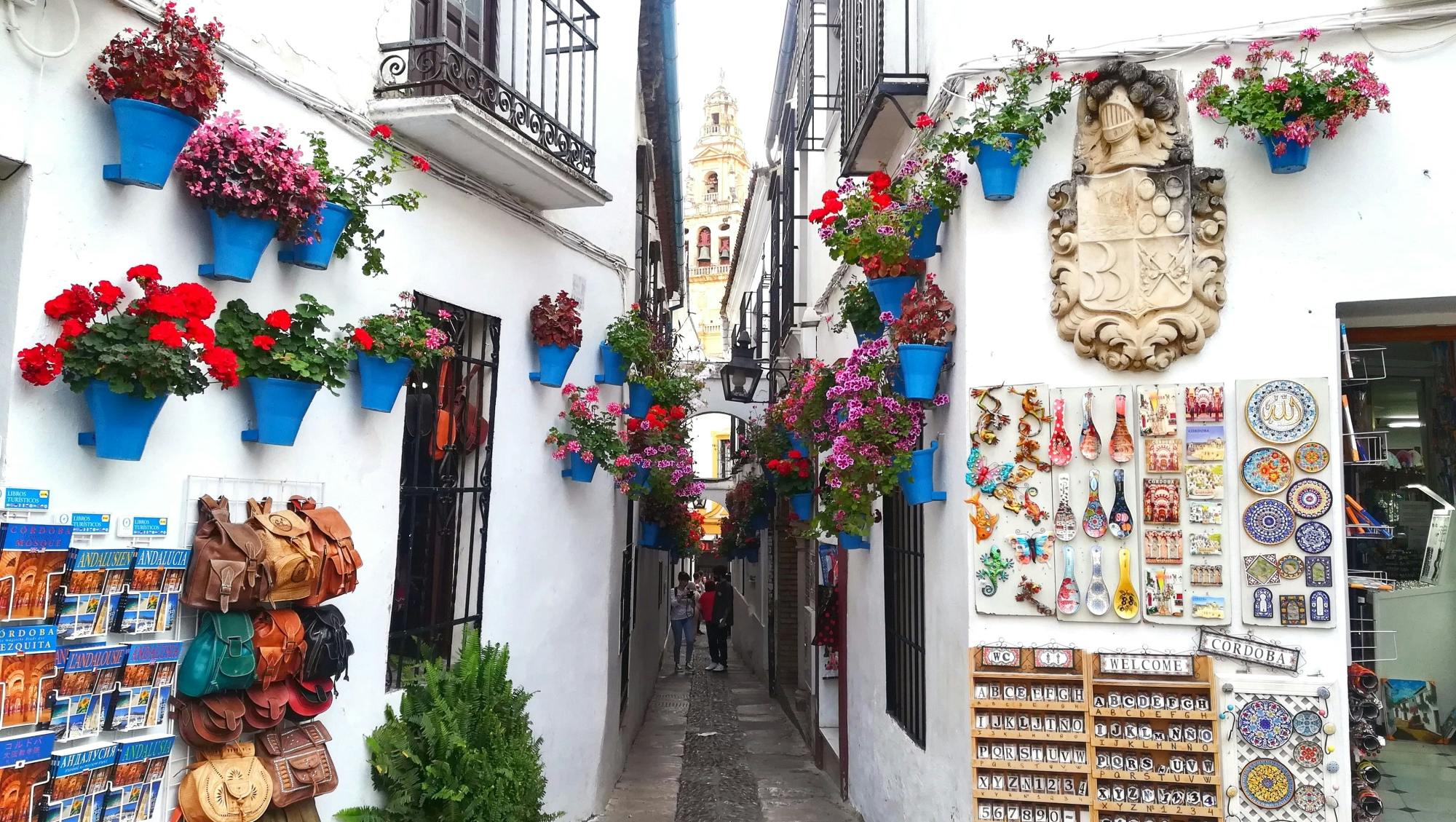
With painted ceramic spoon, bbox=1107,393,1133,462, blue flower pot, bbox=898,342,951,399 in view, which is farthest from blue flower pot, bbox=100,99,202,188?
painted ceramic spoon, bbox=1107,393,1133,462

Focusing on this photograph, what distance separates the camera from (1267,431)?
469 cm

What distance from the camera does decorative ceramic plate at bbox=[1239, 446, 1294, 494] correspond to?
183 inches

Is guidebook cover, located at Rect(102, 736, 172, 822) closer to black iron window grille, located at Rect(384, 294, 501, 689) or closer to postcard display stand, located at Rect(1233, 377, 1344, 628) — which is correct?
black iron window grille, located at Rect(384, 294, 501, 689)

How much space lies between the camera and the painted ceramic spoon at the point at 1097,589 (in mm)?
4809

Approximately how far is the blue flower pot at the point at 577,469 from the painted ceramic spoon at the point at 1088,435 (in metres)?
3.32

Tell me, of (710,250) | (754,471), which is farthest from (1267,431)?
(710,250)

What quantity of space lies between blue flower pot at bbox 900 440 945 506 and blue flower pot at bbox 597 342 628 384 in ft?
9.11

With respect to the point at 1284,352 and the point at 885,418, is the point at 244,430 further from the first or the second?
the point at 1284,352

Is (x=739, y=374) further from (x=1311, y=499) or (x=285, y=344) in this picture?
(x=285, y=344)

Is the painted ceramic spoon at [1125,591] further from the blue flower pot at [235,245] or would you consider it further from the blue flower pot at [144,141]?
the blue flower pot at [144,141]

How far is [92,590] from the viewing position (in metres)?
3.32

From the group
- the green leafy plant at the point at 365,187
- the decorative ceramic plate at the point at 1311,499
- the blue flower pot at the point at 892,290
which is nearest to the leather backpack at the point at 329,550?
the green leafy plant at the point at 365,187

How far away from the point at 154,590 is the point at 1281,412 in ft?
15.8

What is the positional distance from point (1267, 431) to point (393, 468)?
426 cm
